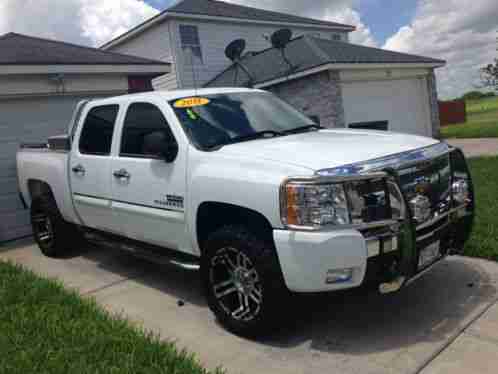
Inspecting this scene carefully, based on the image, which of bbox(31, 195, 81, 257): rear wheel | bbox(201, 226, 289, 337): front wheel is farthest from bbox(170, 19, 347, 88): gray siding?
bbox(201, 226, 289, 337): front wheel

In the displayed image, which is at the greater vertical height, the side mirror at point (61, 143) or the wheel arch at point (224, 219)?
the side mirror at point (61, 143)

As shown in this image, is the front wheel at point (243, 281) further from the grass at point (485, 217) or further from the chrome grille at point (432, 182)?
the grass at point (485, 217)

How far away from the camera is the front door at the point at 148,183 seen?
13.6 ft

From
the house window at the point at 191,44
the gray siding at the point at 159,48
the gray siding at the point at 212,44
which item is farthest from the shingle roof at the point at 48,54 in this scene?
the house window at the point at 191,44

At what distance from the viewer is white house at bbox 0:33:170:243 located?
8180 mm

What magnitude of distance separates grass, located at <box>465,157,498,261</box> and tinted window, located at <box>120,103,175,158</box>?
342 cm

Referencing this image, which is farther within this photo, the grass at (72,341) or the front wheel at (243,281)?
the front wheel at (243,281)

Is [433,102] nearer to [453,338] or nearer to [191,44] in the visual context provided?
[191,44]

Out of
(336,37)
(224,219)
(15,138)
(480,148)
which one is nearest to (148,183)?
(224,219)

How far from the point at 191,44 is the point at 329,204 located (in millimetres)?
17051

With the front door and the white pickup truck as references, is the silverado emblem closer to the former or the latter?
the white pickup truck

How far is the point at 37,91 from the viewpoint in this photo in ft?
27.6

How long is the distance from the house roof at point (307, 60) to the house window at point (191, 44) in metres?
1.12

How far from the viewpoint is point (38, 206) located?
6.57 metres
